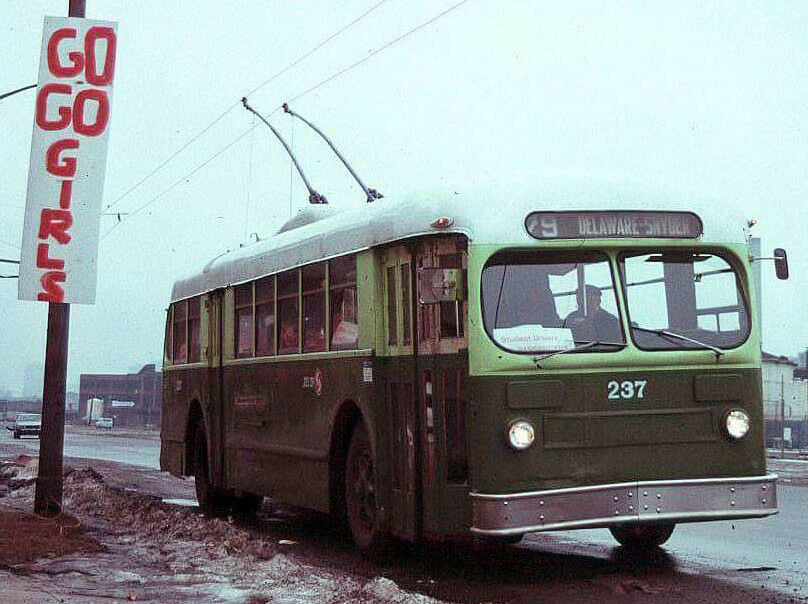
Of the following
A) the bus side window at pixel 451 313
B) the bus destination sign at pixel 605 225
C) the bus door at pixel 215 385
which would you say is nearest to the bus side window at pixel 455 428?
the bus side window at pixel 451 313

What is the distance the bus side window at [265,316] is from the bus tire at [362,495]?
2455 millimetres

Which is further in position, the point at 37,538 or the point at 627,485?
the point at 37,538

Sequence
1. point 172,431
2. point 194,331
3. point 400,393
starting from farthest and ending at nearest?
point 172,431 → point 194,331 → point 400,393

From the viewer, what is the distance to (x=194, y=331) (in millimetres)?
17250

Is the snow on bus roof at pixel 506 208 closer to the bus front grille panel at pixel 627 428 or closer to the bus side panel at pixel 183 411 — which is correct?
the bus front grille panel at pixel 627 428

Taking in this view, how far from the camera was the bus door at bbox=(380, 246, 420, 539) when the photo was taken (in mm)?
10039

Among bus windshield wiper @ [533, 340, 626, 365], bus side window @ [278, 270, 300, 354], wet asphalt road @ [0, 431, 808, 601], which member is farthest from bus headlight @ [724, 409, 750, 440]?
bus side window @ [278, 270, 300, 354]

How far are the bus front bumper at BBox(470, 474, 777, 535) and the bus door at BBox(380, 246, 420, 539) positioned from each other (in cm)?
104

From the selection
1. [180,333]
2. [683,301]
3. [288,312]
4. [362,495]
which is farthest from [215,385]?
[683,301]

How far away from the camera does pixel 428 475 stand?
32.3ft

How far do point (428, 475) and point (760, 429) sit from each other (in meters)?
2.26

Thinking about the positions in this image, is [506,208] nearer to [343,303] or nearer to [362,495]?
[343,303]

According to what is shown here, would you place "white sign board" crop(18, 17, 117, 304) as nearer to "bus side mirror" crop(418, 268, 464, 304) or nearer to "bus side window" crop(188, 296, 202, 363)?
"bus side window" crop(188, 296, 202, 363)

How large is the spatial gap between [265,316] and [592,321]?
17.0ft
